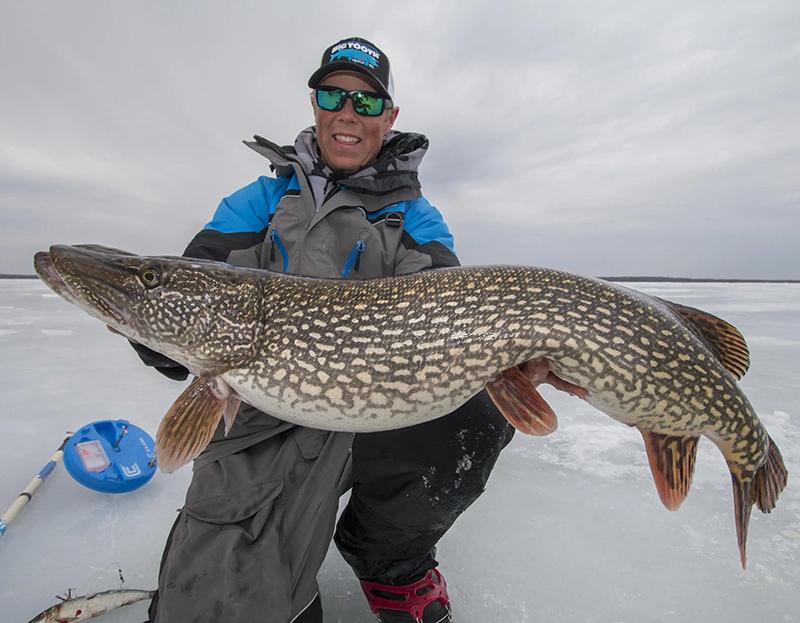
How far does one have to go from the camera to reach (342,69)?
2666 millimetres

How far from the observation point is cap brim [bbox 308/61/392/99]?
8.68 ft

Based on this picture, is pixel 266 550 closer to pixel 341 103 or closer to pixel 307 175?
pixel 307 175

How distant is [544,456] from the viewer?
3.21m

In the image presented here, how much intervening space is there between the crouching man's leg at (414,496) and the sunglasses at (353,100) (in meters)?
1.70

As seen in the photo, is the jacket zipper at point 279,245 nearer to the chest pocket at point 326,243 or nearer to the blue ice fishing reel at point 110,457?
the chest pocket at point 326,243

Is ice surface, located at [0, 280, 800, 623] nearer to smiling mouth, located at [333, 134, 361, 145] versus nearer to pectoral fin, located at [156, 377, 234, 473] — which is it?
pectoral fin, located at [156, 377, 234, 473]

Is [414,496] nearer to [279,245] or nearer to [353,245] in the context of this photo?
[353,245]

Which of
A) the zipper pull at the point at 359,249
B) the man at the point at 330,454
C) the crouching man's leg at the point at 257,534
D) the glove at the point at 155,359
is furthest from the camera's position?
the zipper pull at the point at 359,249

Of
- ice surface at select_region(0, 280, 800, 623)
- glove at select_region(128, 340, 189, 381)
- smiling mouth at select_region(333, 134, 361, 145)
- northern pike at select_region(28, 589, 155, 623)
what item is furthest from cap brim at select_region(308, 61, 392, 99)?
northern pike at select_region(28, 589, 155, 623)

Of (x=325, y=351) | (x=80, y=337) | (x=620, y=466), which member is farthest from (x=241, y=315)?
(x=80, y=337)

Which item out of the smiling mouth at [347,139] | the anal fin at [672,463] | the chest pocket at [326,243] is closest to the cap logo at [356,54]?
the smiling mouth at [347,139]

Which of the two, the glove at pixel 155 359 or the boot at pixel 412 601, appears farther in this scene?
the glove at pixel 155 359

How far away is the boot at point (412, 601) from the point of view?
1.91 m

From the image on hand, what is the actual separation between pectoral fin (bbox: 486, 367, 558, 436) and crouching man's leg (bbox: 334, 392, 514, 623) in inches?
8.6
